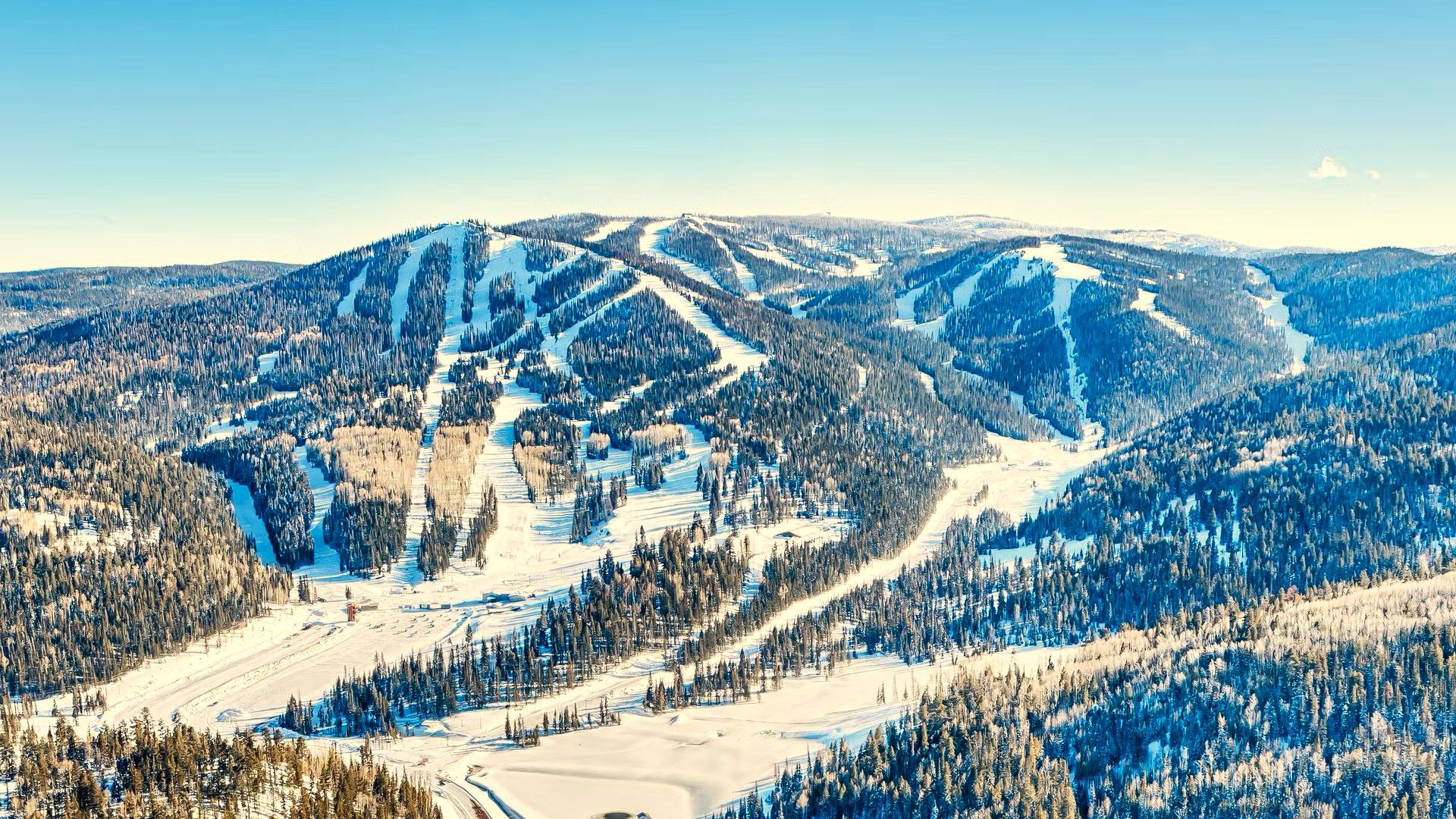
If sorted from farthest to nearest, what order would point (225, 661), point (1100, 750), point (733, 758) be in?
point (225, 661) < point (733, 758) < point (1100, 750)

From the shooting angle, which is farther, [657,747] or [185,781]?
[657,747]

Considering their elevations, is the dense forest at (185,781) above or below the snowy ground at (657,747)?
above

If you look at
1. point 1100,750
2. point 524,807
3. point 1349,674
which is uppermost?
point 1349,674

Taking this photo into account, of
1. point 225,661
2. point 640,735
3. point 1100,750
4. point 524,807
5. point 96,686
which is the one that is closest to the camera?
point 1100,750

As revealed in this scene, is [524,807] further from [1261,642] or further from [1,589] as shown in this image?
[1,589]

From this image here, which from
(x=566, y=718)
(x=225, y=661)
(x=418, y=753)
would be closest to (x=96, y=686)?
(x=225, y=661)

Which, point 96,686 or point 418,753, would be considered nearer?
point 418,753

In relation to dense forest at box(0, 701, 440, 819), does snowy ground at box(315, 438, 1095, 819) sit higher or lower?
lower

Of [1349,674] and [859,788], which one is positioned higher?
[1349,674]

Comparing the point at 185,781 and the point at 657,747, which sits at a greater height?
the point at 185,781

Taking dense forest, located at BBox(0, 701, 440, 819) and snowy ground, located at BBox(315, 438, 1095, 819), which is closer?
dense forest, located at BBox(0, 701, 440, 819)

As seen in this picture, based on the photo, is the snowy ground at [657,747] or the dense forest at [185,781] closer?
the dense forest at [185,781]
